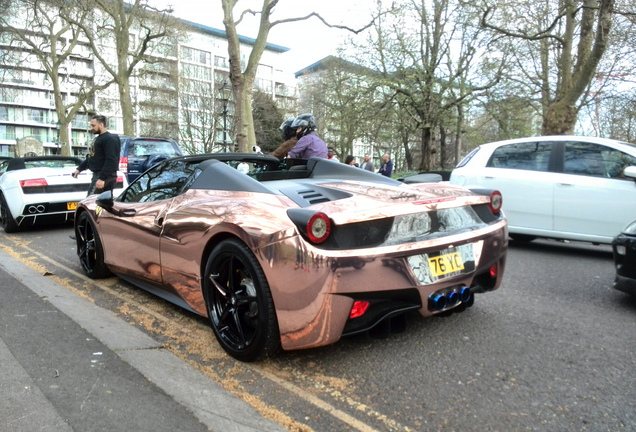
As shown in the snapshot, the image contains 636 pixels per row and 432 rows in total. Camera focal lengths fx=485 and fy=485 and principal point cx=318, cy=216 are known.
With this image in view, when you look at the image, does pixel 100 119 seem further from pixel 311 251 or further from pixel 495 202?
pixel 495 202

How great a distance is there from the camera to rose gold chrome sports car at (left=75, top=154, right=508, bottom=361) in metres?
2.51

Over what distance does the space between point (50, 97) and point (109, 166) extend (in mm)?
87303

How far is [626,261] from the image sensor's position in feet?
13.3

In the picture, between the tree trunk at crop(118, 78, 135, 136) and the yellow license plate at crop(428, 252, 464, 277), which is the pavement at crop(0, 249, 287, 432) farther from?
the tree trunk at crop(118, 78, 135, 136)

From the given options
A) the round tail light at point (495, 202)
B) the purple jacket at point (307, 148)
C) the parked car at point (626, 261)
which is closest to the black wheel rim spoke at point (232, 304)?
the round tail light at point (495, 202)

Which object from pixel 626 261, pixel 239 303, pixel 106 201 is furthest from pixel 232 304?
pixel 626 261

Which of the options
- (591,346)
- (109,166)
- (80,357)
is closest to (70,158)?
(109,166)

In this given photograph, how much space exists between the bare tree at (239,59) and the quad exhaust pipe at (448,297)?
14470 millimetres

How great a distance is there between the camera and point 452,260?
9.29 ft

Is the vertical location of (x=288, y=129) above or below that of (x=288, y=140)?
above

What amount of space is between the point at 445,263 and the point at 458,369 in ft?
1.96

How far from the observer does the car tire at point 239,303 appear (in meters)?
2.66

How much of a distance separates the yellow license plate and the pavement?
119 centimetres

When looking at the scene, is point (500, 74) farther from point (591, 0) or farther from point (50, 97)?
point (50, 97)
